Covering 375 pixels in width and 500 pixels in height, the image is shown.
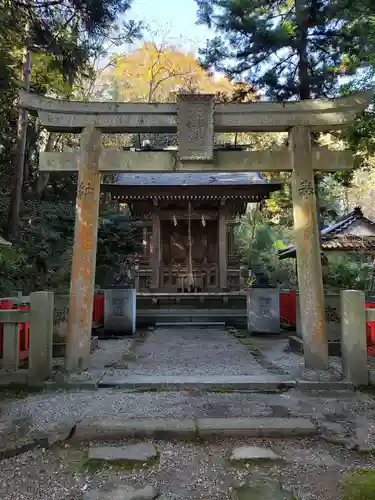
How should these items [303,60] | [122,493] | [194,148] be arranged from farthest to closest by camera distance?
[303,60], [194,148], [122,493]

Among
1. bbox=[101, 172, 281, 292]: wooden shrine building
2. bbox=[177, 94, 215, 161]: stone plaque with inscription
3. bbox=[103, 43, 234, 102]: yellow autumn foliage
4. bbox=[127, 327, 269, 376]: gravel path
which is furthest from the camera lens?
bbox=[103, 43, 234, 102]: yellow autumn foliage

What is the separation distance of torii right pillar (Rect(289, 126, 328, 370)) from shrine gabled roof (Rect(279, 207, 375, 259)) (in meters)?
8.83

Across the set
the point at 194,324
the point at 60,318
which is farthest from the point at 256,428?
the point at 194,324

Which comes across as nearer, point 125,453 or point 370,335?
point 125,453

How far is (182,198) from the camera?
13.8 m

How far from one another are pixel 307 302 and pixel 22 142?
35.6 feet

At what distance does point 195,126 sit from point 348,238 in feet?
37.2

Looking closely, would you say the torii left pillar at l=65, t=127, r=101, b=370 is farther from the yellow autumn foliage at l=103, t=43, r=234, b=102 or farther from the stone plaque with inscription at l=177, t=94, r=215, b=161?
the yellow autumn foliage at l=103, t=43, r=234, b=102

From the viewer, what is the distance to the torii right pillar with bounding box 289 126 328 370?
5.33m

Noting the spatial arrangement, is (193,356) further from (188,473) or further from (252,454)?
(188,473)

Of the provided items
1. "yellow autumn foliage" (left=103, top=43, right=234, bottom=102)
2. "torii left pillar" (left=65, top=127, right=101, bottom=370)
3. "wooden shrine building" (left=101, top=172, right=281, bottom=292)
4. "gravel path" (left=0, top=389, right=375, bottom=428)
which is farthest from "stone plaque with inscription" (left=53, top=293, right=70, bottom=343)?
"yellow autumn foliage" (left=103, top=43, right=234, bottom=102)

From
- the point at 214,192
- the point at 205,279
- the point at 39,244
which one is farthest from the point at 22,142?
the point at 205,279

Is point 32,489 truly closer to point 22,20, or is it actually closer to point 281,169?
point 281,169

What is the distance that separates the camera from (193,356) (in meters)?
7.07
